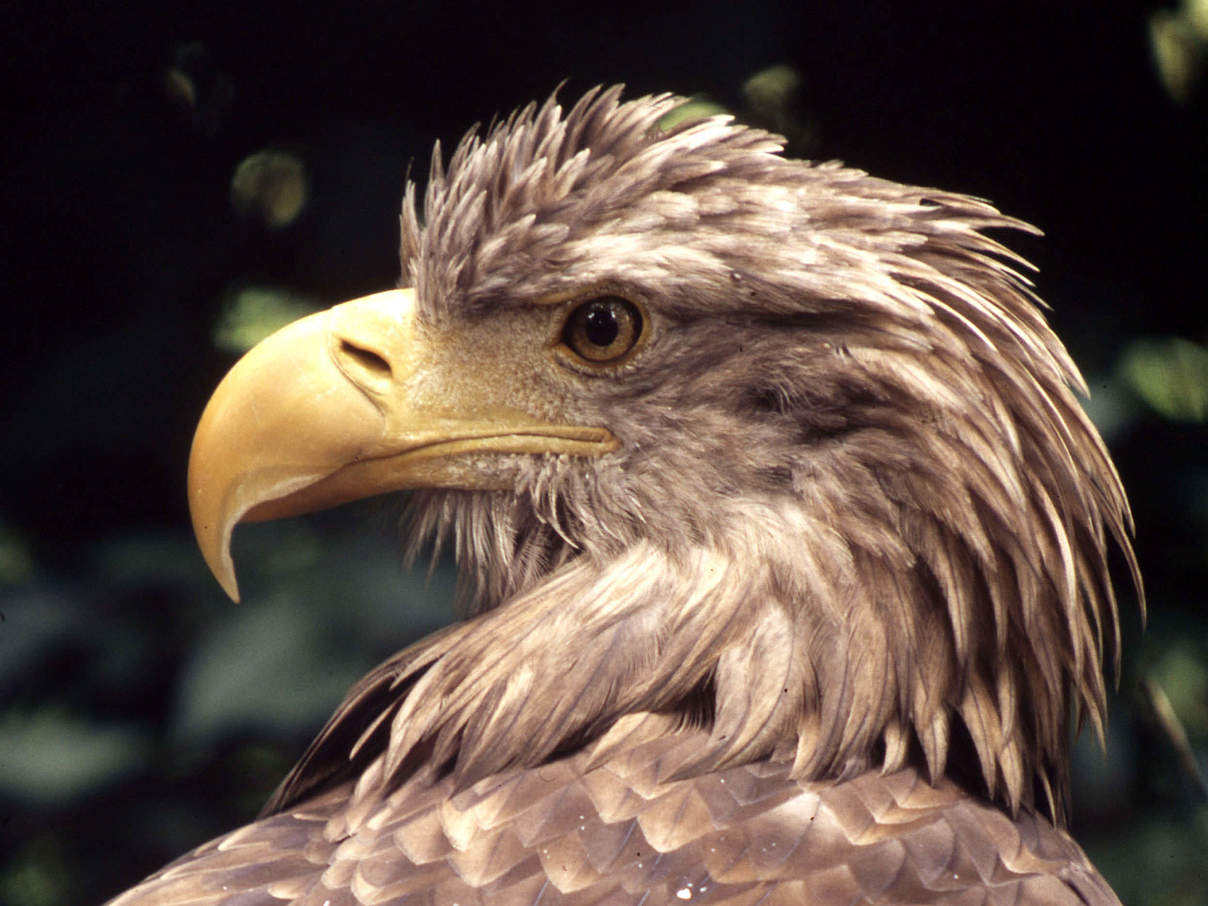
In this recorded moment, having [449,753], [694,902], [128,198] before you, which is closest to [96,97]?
[128,198]

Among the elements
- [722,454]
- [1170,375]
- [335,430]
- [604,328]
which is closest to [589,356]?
[604,328]

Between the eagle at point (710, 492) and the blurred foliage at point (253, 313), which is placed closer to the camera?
Answer: the eagle at point (710, 492)

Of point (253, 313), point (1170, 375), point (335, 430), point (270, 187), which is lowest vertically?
point (1170, 375)

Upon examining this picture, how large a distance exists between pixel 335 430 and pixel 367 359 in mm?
108

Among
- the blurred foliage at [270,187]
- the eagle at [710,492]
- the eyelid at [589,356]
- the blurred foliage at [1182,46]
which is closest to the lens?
the eagle at [710,492]

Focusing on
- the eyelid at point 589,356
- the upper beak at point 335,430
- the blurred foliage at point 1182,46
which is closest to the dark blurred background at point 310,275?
the blurred foliage at point 1182,46

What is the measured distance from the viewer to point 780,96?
2.14 meters

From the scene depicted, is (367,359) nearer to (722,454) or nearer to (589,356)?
(589,356)

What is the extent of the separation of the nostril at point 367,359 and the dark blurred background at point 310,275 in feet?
1.33

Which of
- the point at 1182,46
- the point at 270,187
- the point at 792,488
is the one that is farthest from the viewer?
the point at 270,187

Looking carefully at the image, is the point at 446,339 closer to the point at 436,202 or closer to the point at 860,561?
the point at 436,202

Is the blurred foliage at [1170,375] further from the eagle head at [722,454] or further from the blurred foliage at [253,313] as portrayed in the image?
the blurred foliage at [253,313]

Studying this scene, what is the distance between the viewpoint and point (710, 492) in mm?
1586

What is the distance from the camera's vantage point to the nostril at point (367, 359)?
1.60m
